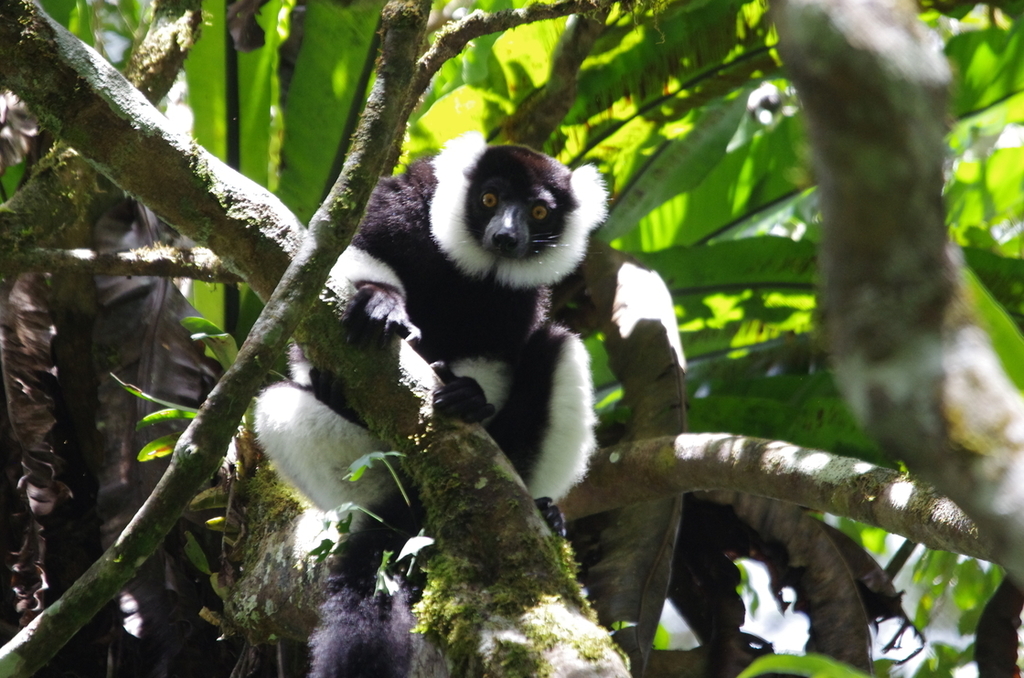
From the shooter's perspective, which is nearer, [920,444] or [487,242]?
[920,444]

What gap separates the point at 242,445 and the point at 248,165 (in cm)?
173

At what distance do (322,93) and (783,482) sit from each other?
10.4 ft

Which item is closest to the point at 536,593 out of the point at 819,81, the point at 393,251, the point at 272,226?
the point at 272,226

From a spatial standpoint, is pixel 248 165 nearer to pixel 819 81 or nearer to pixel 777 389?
pixel 777 389

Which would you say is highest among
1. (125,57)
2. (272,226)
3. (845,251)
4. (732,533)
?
(125,57)

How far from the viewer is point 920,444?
2.58 ft

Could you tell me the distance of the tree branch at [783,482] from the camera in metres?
2.16

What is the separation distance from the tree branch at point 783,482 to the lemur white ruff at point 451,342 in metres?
0.30

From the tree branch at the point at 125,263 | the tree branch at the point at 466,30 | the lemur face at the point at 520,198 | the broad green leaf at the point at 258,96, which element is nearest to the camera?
the tree branch at the point at 466,30

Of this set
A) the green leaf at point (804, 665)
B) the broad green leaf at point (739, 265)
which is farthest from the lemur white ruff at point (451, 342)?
the green leaf at point (804, 665)

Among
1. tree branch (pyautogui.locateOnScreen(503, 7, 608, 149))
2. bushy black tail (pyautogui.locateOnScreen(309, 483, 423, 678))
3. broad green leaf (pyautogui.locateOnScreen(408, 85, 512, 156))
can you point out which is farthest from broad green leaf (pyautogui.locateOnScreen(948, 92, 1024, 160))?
bushy black tail (pyautogui.locateOnScreen(309, 483, 423, 678))

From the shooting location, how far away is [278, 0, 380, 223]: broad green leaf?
180 inches

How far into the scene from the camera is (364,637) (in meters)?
2.57

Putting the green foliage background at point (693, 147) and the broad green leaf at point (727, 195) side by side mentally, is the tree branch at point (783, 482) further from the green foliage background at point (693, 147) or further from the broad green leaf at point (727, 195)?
the broad green leaf at point (727, 195)
